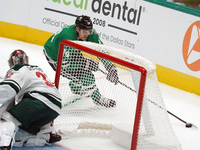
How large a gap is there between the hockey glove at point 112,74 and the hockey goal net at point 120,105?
0.13ft

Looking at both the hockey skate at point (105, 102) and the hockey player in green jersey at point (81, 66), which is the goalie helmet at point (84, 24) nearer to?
the hockey player in green jersey at point (81, 66)

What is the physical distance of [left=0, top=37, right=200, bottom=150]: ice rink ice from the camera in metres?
3.48

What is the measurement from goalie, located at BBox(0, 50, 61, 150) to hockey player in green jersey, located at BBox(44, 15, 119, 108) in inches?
20.8

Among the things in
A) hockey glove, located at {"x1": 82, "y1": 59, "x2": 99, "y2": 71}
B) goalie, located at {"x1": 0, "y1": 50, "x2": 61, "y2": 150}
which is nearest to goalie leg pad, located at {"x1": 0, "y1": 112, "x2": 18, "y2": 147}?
goalie, located at {"x1": 0, "y1": 50, "x2": 61, "y2": 150}

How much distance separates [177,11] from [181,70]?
2.67 feet

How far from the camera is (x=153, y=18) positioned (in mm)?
5715

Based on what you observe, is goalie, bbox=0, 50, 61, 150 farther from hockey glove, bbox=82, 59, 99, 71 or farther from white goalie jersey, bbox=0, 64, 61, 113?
hockey glove, bbox=82, 59, 99, 71

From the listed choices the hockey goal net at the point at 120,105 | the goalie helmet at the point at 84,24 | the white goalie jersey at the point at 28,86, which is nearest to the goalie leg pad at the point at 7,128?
the white goalie jersey at the point at 28,86

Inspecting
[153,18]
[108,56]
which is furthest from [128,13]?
[108,56]

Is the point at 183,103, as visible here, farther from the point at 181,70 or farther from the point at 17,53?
the point at 17,53

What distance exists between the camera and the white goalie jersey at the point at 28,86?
2.98 meters

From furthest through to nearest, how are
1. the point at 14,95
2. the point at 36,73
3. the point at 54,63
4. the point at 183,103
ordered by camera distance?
the point at 183,103
the point at 54,63
the point at 36,73
the point at 14,95

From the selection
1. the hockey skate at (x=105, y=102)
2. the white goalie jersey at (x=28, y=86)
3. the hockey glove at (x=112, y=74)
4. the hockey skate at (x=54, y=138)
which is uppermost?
the hockey glove at (x=112, y=74)

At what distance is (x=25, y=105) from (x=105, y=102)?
1.02 metres
